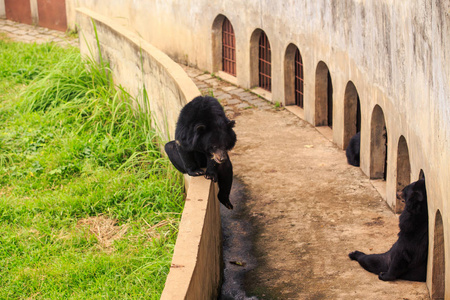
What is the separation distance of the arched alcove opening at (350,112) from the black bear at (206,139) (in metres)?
4.39

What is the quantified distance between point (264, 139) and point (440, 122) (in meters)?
5.86

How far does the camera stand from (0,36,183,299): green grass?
7.84 m

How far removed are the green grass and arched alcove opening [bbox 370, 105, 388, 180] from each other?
3.04 m

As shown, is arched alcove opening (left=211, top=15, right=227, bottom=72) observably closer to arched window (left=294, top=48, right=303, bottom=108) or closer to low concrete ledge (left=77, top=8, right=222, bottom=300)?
arched window (left=294, top=48, right=303, bottom=108)

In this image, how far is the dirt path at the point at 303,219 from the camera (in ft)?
24.9

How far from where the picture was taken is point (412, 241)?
7297mm

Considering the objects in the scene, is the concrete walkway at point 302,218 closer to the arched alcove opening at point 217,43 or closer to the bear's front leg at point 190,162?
the bear's front leg at point 190,162

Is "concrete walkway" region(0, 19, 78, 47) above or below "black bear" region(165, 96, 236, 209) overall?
below

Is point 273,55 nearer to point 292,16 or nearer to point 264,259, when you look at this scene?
point 292,16

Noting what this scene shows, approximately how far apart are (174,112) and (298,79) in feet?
15.5

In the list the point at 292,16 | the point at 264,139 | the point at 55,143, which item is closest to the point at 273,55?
the point at 292,16

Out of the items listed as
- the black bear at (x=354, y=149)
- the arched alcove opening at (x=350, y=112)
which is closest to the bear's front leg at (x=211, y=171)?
the black bear at (x=354, y=149)

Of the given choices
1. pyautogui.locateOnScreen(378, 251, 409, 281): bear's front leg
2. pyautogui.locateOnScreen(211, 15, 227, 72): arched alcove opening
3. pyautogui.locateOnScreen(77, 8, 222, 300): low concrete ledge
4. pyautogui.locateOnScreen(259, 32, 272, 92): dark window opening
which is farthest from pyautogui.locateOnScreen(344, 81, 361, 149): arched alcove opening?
pyautogui.locateOnScreen(211, 15, 227, 72): arched alcove opening

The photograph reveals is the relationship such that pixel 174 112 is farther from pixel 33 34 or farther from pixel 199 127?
pixel 33 34
